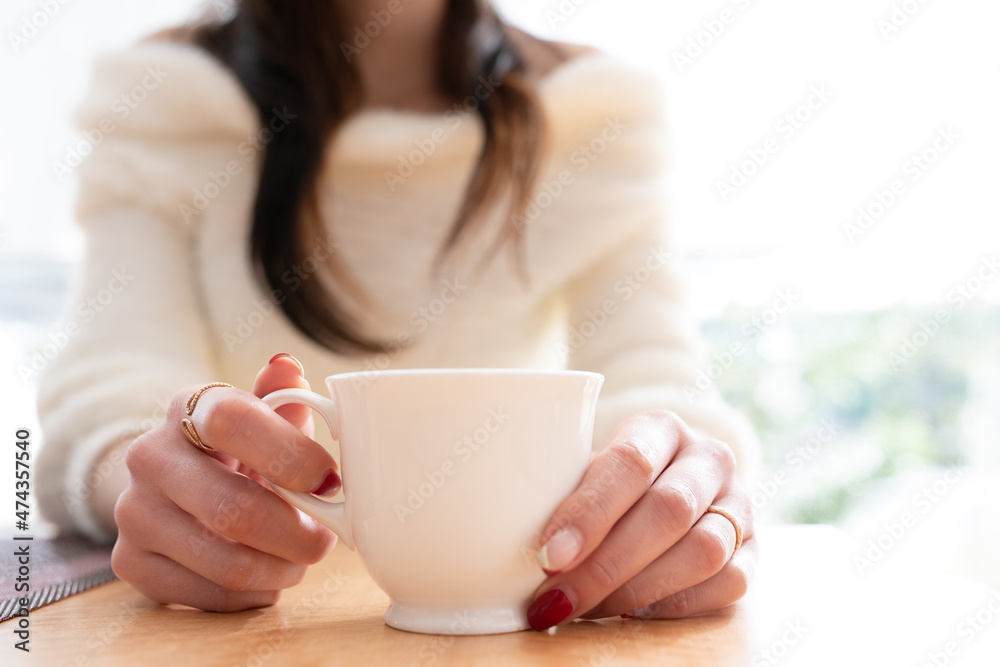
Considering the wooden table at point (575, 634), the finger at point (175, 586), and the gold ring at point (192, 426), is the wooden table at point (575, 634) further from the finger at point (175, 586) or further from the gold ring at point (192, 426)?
the gold ring at point (192, 426)

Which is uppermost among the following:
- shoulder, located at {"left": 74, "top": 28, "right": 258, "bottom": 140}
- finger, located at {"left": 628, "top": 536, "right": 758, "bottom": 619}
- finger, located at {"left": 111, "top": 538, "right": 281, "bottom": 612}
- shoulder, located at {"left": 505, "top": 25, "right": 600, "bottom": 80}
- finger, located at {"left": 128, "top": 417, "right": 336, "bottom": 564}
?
finger, located at {"left": 628, "top": 536, "right": 758, "bottom": 619}

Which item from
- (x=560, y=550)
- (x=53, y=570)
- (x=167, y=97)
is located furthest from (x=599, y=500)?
(x=167, y=97)

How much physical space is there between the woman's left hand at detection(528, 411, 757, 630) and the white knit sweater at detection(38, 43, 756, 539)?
689 mm

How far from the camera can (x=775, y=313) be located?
12.1 feet

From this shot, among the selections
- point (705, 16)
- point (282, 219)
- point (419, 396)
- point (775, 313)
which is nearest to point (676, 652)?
point (419, 396)

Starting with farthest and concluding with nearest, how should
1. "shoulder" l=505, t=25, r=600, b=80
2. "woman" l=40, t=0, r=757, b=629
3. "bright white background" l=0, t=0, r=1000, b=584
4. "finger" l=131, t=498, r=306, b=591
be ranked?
1. "bright white background" l=0, t=0, r=1000, b=584
2. "shoulder" l=505, t=25, r=600, b=80
3. "woman" l=40, t=0, r=757, b=629
4. "finger" l=131, t=498, r=306, b=591

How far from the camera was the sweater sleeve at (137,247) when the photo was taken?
1002 mm

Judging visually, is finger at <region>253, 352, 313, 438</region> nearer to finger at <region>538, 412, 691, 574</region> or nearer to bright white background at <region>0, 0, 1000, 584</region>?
finger at <region>538, 412, 691, 574</region>

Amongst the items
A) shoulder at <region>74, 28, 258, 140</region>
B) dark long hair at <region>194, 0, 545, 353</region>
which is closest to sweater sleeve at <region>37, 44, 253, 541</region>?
shoulder at <region>74, 28, 258, 140</region>

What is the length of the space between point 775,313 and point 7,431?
3418mm

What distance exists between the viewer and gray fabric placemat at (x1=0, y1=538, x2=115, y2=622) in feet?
1.63

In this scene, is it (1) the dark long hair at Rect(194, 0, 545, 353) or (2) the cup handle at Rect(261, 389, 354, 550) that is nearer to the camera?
(2) the cup handle at Rect(261, 389, 354, 550)

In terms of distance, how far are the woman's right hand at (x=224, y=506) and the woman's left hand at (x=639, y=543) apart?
0.16 m

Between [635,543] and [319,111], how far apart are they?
1.06 m
